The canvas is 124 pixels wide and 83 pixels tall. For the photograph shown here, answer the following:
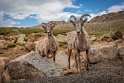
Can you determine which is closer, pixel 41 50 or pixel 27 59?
pixel 27 59

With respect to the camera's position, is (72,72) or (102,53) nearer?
(72,72)

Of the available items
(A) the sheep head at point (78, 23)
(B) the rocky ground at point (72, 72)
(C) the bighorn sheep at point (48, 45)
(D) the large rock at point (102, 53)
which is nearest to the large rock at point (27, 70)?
(B) the rocky ground at point (72, 72)

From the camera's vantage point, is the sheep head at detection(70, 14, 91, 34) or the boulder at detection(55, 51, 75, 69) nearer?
the sheep head at detection(70, 14, 91, 34)

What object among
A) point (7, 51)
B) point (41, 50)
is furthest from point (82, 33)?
point (7, 51)

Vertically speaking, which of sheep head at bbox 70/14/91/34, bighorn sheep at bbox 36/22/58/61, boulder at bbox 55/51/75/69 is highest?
sheep head at bbox 70/14/91/34

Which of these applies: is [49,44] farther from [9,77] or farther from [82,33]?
[9,77]

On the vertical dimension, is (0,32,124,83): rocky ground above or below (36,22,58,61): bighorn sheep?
below

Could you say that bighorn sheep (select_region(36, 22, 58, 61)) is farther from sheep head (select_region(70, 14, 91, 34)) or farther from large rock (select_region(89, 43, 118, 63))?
sheep head (select_region(70, 14, 91, 34))

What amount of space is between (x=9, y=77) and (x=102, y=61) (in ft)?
38.9

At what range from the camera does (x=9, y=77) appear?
21.1m

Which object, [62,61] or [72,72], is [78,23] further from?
[62,61]

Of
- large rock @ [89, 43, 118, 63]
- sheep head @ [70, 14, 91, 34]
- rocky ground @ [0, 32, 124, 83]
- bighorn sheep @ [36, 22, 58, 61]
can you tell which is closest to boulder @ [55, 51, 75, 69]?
rocky ground @ [0, 32, 124, 83]

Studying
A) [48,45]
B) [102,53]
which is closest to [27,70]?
[48,45]

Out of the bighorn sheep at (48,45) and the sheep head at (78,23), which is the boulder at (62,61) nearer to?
the bighorn sheep at (48,45)
